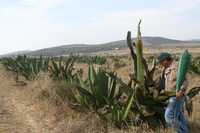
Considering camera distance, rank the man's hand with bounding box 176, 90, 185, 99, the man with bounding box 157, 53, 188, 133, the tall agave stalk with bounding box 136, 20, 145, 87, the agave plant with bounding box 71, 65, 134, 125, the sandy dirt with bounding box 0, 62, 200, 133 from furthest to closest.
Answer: the sandy dirt with bounding box 0, 62, 200, 133 < the agave plant with bounding box 71, 65, 134, 125 < the tall agave stalk with bounding box 136, 20, 145, 87 < the man with bounding box 157, 53, 188, 133 < the man's hand with bounding box 176, 90, 185, 99

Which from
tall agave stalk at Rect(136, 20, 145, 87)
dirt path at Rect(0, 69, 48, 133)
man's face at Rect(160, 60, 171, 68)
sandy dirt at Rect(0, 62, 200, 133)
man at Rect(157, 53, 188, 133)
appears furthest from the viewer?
dirt path at Rect(0, 69, 48, 133)

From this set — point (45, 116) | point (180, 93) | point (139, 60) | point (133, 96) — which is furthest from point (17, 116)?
point (180, 93)

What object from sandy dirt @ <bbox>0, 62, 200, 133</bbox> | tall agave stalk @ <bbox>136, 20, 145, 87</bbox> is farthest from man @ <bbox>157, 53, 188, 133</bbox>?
sandy dirt @ <bbox>0, 62, 200, 133</bbox>

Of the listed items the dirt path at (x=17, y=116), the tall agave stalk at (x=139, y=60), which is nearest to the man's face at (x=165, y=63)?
the tall agave stalk at (x=139, y=60)

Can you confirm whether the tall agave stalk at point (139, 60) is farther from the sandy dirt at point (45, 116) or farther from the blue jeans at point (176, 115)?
the blue jeans at point (176, 115)

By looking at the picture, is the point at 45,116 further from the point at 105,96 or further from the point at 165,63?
the point at 165,63

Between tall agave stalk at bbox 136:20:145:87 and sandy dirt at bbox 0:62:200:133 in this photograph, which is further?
A: sandy dirt at bbox 0:62:200:133

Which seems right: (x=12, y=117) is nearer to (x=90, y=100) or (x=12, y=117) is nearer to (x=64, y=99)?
(x=64, y=99)

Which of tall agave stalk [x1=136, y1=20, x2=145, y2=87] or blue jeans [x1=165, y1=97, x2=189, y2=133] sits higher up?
tall agave stalk [x1=136, y1=20, x2=145, y2=87]

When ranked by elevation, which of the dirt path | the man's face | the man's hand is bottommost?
the dirt path

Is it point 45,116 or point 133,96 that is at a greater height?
point 133,96

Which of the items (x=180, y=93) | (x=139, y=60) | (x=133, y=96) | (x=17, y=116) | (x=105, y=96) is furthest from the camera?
(x=17, y=116)

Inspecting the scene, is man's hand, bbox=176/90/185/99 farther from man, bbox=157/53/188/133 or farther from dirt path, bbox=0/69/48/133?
dirt path, bbox=0/69/48/133

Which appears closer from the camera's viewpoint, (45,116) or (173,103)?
(173,103)
